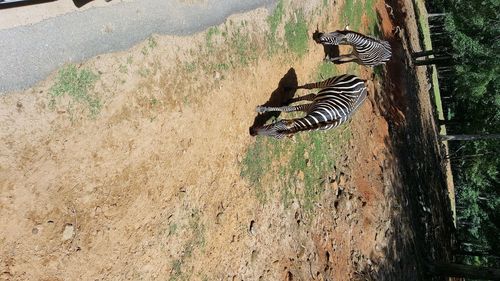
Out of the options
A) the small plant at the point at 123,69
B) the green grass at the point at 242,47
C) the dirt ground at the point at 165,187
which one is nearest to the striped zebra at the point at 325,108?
the dirt ground at the point at 165,187

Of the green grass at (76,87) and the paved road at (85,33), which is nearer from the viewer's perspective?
the paved road at (85,33)

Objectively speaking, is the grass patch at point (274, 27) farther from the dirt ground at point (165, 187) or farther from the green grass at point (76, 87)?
the green grass at point (76, 87)

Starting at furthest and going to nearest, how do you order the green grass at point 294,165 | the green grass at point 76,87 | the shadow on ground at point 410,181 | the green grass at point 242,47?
the shadow on ground at point 410,181 → the green grass at point 294,165 → the green grass at point 242,47 → the green grass at point 76,87

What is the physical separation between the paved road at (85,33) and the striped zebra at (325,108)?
8.20 feet

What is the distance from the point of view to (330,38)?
13.1m

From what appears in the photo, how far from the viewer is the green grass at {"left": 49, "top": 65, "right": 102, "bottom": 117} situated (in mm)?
6727

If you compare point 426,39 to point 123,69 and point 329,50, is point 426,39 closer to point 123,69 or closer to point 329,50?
point 329,50

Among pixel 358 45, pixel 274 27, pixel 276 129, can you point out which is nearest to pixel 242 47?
pixel 274 27

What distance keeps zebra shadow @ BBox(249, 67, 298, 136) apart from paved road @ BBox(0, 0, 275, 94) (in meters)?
2.39

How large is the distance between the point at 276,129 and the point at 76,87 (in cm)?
426

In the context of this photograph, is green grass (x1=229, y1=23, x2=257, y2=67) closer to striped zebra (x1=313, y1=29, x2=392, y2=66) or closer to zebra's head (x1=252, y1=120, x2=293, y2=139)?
zebra's head (x1=252, y1=120, x2=293, y2=139)

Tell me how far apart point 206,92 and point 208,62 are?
58 centimetres

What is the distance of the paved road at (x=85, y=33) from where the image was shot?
21.1ft

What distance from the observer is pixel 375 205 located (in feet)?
48.4
